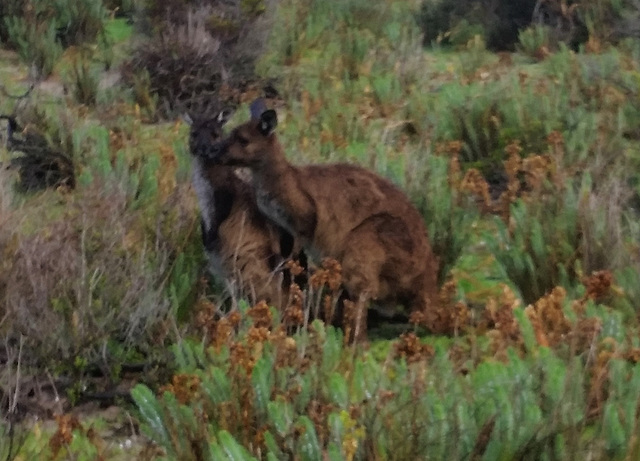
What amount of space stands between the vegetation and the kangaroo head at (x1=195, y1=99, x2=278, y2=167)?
50cm

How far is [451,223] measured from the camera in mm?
5887

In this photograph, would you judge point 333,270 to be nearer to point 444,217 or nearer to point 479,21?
point 444,217

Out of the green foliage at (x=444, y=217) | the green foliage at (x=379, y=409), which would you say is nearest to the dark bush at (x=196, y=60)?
the green foliage at (x=444, y=217)

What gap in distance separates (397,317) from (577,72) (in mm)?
4691

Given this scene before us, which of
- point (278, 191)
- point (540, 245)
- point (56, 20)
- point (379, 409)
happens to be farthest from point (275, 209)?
point (56, 20)

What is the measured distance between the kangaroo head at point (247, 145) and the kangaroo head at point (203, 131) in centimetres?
7

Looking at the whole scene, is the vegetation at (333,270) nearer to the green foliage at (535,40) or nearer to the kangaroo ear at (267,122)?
the green foliage at (535,40)

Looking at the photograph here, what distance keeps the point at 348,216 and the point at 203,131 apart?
0.98m

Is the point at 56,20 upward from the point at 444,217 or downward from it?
downward

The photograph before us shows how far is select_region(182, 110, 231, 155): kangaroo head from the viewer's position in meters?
5.44

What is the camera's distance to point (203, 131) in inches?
217

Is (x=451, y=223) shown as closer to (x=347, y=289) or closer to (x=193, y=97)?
(x=347, y=289)

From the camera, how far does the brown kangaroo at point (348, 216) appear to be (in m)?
5.02

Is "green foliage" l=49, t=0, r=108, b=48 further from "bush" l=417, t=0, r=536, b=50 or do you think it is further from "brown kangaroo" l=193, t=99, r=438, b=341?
"brown kangaroo" l=193, t=99, r=438, b=341
